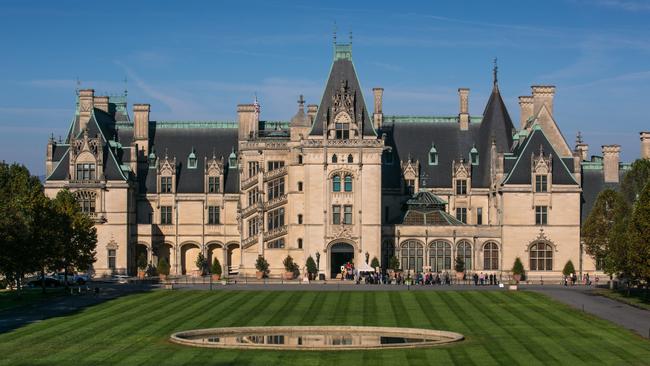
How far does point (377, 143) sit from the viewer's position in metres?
114

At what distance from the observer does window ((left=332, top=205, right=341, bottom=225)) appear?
116 metres

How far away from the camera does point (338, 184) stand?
116 m

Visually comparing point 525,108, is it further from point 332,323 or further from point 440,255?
point 332,323

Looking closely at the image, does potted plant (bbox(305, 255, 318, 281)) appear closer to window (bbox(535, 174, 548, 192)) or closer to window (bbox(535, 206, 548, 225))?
window (bbox(535, 206, 548, 225))

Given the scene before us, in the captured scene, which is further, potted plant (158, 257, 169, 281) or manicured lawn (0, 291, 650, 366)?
potted plant (158, 257, 169, 281)

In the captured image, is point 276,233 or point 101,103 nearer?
point 276,233

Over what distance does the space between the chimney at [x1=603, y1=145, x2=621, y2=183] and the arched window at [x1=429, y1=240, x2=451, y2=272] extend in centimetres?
1842

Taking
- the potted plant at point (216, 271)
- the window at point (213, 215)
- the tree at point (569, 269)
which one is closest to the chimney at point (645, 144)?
the tree at point (569, 269)

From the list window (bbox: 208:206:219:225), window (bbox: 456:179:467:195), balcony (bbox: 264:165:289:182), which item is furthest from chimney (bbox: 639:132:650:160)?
window (bbox: 208:206:219:225)

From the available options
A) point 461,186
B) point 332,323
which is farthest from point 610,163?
point 332,323

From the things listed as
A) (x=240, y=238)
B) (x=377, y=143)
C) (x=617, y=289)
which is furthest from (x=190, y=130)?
(x=617, y=289)

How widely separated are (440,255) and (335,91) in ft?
58.2

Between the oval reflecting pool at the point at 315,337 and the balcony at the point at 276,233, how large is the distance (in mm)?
47285

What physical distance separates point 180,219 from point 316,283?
25.2 metres
